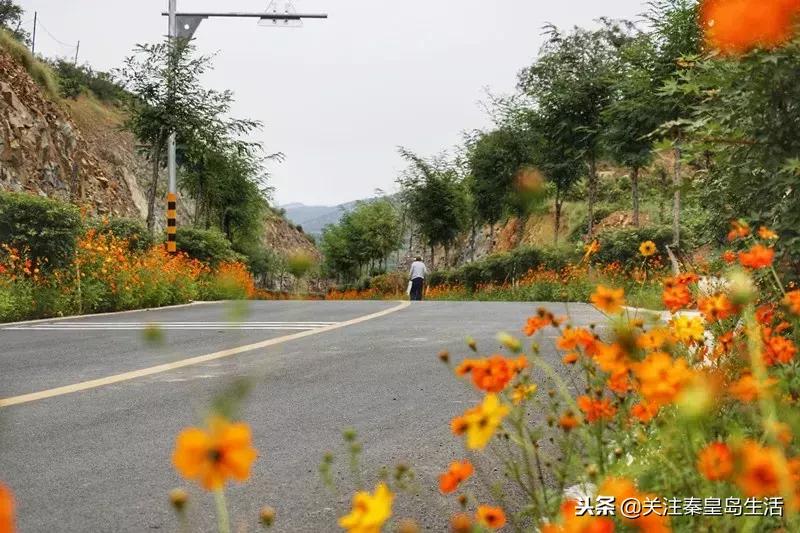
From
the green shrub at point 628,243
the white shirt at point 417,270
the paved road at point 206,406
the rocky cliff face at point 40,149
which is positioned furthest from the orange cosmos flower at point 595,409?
the rocky cliff face at point 40,149

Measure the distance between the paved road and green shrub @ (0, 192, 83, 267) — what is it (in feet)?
11.9

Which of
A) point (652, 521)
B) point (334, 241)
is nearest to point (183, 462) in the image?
point (652, 521)

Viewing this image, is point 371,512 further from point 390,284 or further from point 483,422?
point 390,284

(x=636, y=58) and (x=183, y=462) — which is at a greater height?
(x=636, y=58)

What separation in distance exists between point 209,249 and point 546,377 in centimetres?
1699

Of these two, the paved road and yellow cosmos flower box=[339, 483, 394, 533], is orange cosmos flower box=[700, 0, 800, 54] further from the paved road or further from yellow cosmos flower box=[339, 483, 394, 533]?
yellow cosmos flower box=[339, 483, 394, 533]

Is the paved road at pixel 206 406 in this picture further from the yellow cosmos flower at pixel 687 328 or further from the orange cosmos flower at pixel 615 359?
the yellow cosmos flower at pixel 687 328

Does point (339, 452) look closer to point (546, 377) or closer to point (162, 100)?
point (546, 377)

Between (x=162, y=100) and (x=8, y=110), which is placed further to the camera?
(x=8, y=110)

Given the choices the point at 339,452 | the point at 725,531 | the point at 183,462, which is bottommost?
the point at 339,452

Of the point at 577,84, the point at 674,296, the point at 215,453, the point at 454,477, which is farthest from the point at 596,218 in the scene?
the point at 215,453

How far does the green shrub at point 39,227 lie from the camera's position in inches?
535

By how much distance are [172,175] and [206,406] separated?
16.7m

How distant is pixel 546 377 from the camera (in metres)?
6.52
